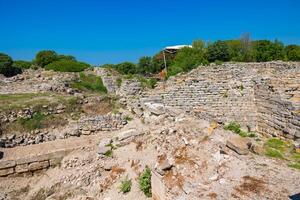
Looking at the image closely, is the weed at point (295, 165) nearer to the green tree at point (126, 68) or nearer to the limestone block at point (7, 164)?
the limestone block at point (7, 164)

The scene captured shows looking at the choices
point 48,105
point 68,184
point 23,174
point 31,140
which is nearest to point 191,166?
point 68,184

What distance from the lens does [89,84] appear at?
19.7 meters

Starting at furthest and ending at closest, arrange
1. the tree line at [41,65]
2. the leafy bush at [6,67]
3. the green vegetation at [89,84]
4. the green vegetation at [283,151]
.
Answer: the tree line at [41,65]
the leafy bush at [6,67]
the green vegetation at [89,84]
the green vegetation at [283,151]

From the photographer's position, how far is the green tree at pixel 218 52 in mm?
22859

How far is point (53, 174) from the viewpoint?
28.4 feet

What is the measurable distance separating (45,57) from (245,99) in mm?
26116

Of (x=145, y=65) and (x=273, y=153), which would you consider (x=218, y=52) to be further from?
(x=273, y=153)

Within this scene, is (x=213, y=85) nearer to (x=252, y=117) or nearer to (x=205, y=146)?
(x=252, y=117)

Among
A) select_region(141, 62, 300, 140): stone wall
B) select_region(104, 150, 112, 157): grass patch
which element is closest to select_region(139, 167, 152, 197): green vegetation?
select_region(104, 150, 112, 157): grass patch

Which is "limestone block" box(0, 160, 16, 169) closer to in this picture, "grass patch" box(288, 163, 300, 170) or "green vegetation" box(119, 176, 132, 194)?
"green vegetation" box(119, 176, 132, 194)

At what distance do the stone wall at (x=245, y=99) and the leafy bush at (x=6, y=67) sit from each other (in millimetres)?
17395

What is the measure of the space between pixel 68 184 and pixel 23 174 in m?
1.93

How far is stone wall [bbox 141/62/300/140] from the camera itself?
7410 millimetres

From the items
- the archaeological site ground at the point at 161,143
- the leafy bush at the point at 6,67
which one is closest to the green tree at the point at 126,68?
the leafy bush at the point at 6,67
